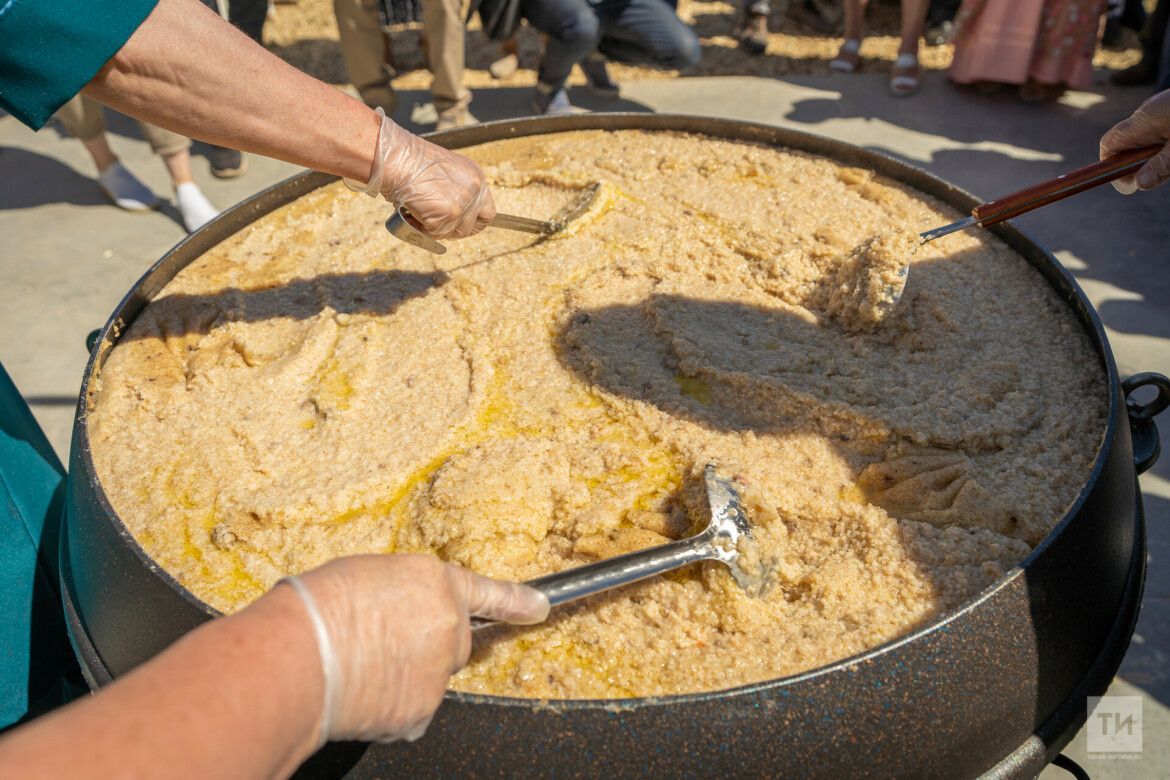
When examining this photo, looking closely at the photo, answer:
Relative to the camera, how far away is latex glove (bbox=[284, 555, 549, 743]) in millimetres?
767

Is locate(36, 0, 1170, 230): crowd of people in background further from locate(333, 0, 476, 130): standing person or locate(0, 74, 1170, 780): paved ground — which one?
locate(0, 74, 1170, 780): paved ground

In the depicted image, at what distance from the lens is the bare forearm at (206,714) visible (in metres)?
0.60

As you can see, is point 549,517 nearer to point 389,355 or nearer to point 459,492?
point 459,492

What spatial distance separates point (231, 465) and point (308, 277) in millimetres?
579

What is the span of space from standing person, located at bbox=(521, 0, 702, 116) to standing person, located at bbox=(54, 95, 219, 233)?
180 centimetres

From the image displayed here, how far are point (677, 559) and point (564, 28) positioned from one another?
147 inches

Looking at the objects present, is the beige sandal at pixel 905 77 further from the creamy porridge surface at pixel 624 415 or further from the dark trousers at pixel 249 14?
the dark trousers at pixel 249 14

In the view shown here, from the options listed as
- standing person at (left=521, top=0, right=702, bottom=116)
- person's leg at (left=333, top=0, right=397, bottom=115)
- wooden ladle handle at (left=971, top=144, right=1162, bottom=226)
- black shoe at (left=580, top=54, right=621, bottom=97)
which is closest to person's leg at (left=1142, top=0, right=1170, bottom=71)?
standing person at (left=521, top=0, right=702, bottom=116)

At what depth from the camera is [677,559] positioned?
3.66ft

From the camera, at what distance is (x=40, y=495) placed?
5.36 ft

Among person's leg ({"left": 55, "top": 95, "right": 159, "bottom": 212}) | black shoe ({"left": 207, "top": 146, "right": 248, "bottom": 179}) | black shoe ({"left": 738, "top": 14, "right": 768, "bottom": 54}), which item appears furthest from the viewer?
black shoe ({"left": 738, "top": 14, "right": 768, "bottom": 54})

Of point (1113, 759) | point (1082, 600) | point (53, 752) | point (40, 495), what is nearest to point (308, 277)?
point (40, 495)

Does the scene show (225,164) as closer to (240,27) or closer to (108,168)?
(108,168)

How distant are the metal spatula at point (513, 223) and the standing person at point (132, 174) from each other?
2.59 meters
